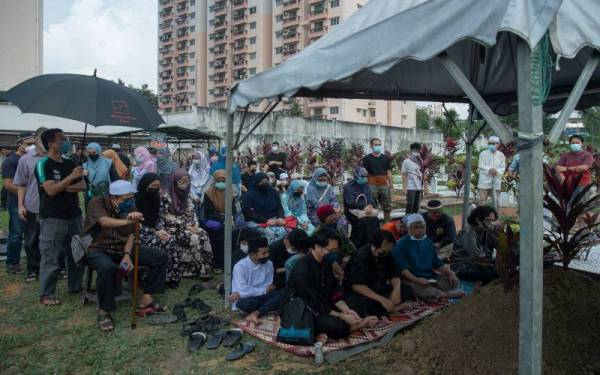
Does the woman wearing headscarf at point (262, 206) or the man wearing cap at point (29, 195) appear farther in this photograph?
the woman wearing headscarf at point (262, 206)

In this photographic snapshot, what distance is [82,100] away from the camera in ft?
13.8

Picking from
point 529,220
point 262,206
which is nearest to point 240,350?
point 529,220

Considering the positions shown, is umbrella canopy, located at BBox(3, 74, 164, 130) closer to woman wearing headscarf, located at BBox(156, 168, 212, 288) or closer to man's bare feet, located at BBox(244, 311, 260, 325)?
woman wearing headscarf, located at BBox(156, 168, 212, 288)

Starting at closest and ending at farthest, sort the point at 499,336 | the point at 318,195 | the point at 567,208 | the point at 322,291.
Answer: the point at 499,336 < the point at 567,208 < the point at 322,291 < the point at 318,195

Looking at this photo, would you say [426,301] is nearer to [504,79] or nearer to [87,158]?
[504,79]

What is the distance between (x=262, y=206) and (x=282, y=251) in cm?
120

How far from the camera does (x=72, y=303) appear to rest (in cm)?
495

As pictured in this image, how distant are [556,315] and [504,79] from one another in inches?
139

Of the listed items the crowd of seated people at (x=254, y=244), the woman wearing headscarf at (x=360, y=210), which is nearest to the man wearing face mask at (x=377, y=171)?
the woman wearing headscarf at (x=360, y=210)

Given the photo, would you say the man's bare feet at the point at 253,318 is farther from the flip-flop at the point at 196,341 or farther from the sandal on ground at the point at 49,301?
the sandal on ground at the point at 49,301

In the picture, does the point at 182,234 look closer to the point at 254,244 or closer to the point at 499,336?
the point at 254,244

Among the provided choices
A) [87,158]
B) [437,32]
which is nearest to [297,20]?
[87,158]

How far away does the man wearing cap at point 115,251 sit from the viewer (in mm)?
4363

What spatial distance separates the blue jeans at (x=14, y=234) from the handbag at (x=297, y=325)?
4126 millimetres
